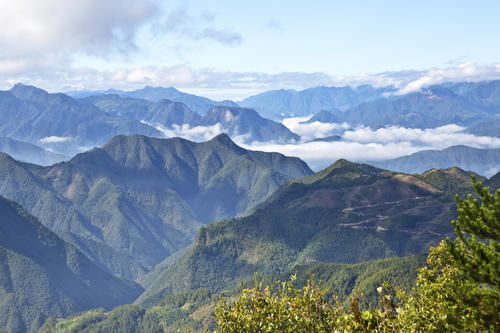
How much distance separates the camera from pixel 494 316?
44.8 metres

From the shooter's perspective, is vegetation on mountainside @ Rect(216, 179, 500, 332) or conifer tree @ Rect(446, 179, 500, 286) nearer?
vegetation on mountainside @ Rect(216, 179, 500, 332)

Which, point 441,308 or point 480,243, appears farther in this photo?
point 441,308

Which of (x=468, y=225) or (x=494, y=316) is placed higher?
(x=468, y=225)

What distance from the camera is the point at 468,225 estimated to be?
47156mm

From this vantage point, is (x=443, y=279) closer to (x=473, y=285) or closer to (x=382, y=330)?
(x=473, y=285)

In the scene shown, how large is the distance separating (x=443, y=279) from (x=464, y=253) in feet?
32.0

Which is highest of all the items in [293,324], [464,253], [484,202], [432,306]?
[484,202]

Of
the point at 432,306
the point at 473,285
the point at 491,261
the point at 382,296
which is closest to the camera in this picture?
the point at 382,296

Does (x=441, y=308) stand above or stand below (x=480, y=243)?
below

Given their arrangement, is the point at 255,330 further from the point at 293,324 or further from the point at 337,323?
the point at 337,323

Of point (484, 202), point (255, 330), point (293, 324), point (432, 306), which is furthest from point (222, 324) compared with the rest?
point (484, 202)

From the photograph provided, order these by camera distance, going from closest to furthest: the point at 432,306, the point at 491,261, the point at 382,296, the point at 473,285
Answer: the point at 382,296, the point at 491,261, the point at 473,285, the point at 432,306

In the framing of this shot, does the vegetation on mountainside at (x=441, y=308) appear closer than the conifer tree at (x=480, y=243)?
Yes

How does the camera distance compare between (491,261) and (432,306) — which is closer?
(491,261)
